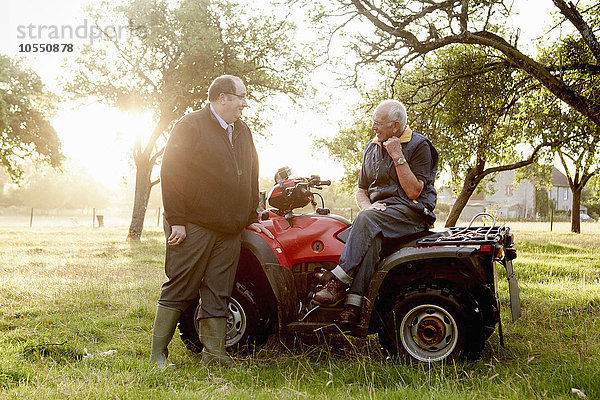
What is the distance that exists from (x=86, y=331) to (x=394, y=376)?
3173 mm

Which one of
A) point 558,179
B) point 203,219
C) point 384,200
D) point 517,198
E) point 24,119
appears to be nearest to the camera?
point 203,219

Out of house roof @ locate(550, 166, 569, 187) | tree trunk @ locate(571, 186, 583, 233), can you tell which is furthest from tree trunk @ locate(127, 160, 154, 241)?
house roof @ locate(550, 166, 569, 187)

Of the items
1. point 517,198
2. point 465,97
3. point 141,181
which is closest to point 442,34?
point 465,97

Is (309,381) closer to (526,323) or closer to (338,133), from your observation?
(526,323)

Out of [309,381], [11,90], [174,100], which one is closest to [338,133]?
[174,100]

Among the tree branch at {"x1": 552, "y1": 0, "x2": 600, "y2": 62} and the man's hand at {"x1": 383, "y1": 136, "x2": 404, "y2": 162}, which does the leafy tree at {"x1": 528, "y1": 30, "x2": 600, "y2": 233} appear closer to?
the tree branch at {"x1": 552, "y1": 0, "x2": 600, "y2": 62}

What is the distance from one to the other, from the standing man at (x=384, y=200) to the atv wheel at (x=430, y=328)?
32cm

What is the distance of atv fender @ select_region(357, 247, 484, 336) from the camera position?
397cm

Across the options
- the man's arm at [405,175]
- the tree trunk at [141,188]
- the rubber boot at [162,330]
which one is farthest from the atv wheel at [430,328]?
the tree trunk at [141,188]

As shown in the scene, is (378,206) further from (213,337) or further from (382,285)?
(213,337)

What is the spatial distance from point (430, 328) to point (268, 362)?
1.29m

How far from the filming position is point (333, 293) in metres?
4.04

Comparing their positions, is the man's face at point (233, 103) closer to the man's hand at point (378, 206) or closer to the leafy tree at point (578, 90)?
the man's hand at point (378, 206)

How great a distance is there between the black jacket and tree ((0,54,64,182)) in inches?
726
